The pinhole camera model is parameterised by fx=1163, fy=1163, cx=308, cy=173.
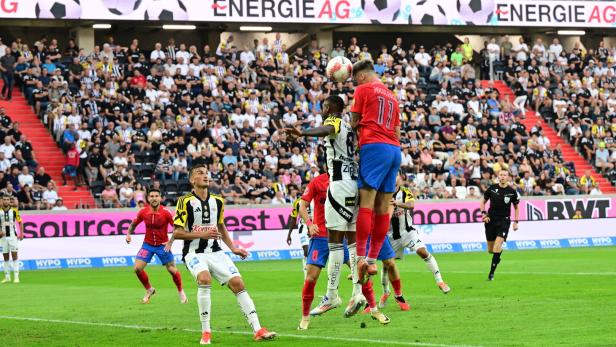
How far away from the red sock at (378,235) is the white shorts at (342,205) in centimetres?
32

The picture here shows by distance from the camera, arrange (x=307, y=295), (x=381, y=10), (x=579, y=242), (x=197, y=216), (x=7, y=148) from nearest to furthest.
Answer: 1. (x=197, y=216)
2. (x=307, y=295)
3. (x=7, y=148)
4. (x=579, y=242)
5. (x=381, y=10)

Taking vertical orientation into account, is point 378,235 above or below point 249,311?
above

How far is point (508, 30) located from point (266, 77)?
54.6 ft

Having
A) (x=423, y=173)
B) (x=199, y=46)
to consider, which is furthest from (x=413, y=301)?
(x=199, y=46)

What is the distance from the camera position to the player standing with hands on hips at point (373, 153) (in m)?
13.6

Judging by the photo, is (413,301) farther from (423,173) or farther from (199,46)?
(199,46)

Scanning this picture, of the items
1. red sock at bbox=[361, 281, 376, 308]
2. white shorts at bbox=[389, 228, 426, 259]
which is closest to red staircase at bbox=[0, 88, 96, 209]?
white shorts at bbox=[389, 228, 426, 259]

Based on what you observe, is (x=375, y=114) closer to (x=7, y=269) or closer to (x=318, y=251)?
(x=318, y=251)

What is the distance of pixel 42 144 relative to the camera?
133 ft

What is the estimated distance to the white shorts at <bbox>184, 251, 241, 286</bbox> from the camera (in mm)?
13883

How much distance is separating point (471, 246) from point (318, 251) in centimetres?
2398

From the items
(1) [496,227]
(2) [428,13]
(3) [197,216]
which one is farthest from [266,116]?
(3) [197,216]

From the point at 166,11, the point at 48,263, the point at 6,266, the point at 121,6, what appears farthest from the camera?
the point at 166,11

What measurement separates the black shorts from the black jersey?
5.4 inches
